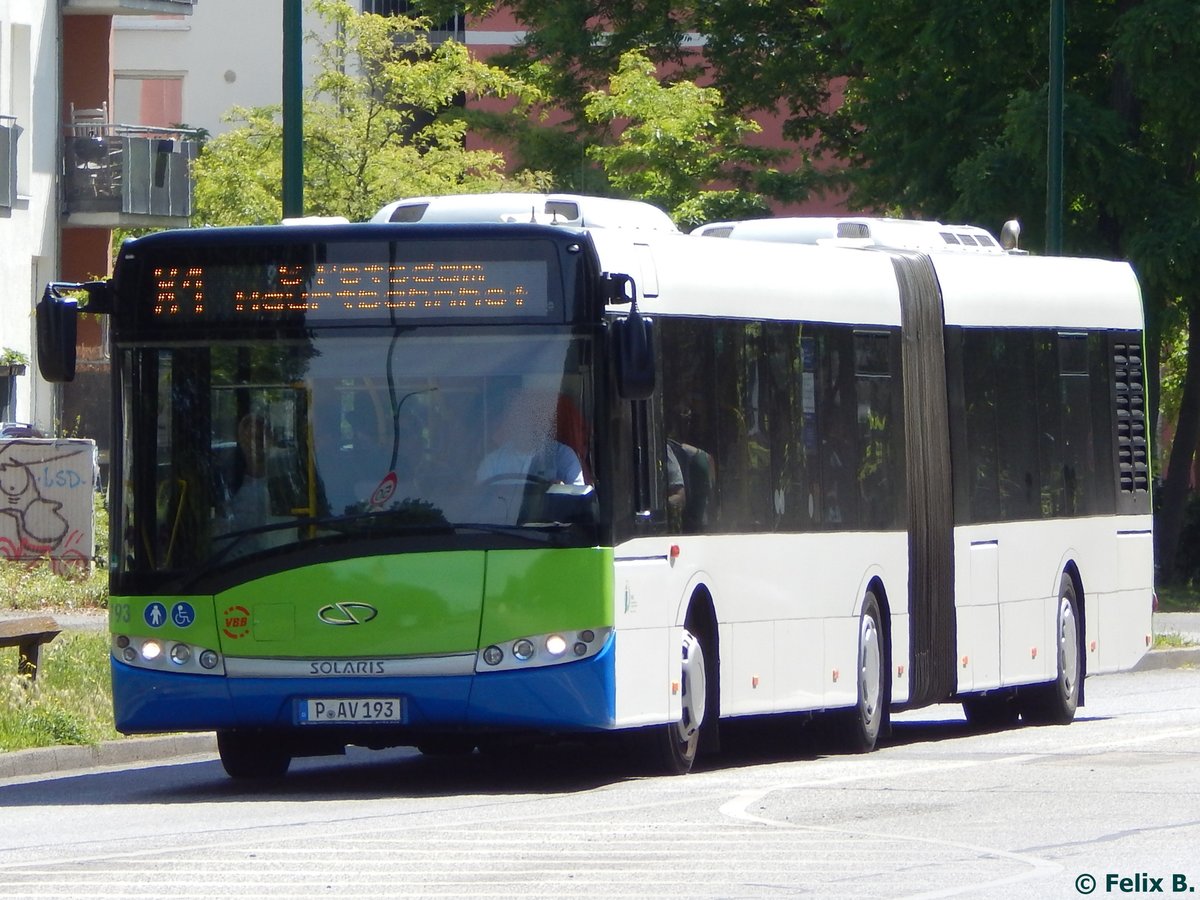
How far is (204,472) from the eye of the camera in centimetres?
1325

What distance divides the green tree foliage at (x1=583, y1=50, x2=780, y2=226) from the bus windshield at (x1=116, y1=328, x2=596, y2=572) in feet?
82.1

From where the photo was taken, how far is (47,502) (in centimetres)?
A: 2689

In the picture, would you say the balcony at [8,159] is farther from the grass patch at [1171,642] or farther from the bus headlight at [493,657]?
the bus headlight at [493,657]

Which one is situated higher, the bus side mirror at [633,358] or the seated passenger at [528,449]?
the bus side mirror at [633,358]

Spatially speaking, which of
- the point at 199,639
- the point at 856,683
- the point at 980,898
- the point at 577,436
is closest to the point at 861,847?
the point at 980,898

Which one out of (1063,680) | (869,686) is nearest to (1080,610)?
(1063,680)

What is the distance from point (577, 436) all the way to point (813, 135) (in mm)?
32094

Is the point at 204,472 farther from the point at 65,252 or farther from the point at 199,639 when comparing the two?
the point at 65,252

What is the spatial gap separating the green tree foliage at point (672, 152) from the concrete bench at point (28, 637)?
2242 cm

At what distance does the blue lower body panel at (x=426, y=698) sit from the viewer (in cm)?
1285

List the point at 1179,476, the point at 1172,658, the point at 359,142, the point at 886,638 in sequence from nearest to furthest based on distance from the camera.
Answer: the point at 886,638 < the point at 1172,658 < the point at 1179,476 < the point at 359,142

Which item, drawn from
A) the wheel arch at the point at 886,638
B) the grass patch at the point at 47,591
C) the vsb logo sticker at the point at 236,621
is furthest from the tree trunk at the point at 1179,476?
the vsb logo sticker at the point at 236,621

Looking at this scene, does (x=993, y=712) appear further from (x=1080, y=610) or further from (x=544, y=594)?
(x=544, y=594)

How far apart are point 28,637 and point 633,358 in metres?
5.10
